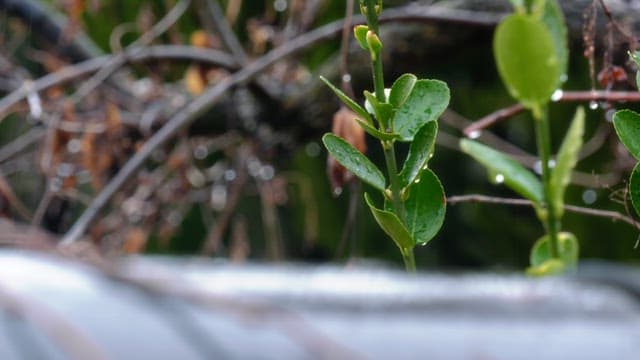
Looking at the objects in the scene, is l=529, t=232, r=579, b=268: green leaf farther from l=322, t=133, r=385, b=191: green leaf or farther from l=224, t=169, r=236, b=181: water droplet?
l=224, t=169, r=236, b=181: water droplet

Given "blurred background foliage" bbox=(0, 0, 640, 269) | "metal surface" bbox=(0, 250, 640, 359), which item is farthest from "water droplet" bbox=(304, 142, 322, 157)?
"metal surface" bbox=(0, 250, 640, 359)

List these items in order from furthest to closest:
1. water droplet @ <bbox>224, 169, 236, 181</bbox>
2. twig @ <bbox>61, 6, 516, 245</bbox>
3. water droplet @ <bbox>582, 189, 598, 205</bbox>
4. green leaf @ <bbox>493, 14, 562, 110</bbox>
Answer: water droplet @ <bbox>224, 169, 236, 181</bbox>, water droplet @ <bbox>582, 189, 598, 205</bbox>, twig @ <bbox>61, 6, 516, 245</bbox>, green leaf @ <bbox>493, 14, 562, 110</bbox>

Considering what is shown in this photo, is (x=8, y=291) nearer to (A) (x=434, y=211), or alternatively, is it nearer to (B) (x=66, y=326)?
(B) (x=66, y=326)

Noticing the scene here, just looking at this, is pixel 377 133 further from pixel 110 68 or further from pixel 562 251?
pixel 110 68

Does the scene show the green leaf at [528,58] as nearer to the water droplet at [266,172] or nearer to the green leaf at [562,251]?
the green leaf at [562,251]

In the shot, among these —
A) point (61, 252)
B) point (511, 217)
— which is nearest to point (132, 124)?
point (511, 217)

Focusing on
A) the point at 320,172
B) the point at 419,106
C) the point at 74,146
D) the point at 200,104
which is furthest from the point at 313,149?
the point at 419,106

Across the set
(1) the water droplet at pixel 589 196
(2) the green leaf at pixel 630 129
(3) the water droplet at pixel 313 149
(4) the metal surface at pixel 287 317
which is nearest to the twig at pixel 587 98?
(2) the green leaf at pixel 630 129
